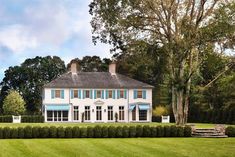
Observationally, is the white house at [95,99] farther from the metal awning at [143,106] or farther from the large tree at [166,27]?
the large tree at [166,27]

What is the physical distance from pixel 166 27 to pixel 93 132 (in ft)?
27.9

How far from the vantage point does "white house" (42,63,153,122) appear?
190ft

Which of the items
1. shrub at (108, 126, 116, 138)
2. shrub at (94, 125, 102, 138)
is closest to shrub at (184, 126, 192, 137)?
shrub at (108, 126, 116, 138)

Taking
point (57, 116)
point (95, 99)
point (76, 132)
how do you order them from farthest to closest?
point (95, 99) < point (57, 116) < point (76, 132)

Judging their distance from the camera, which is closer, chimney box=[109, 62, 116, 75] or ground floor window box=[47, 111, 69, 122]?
ground floor window box=[47, 111, 69, 122]

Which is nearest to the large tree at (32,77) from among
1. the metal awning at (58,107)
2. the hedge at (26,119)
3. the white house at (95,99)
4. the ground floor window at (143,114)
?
the white house at (95,99)

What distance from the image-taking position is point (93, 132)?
2766 centimetres

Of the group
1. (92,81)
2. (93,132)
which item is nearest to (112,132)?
(93,132)

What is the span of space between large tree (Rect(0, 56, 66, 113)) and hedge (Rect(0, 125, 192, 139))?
49018 millimetres

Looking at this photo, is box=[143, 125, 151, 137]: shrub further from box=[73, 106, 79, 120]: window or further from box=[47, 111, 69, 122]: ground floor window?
box=[73, 106, 79, 120]: window

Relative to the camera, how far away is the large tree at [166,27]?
2919 centimetres

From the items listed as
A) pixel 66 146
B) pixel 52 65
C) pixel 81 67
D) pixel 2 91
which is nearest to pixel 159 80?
pixel 81 67

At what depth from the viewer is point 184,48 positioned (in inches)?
1141

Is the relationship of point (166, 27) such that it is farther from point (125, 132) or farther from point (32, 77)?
point (32, 77)
